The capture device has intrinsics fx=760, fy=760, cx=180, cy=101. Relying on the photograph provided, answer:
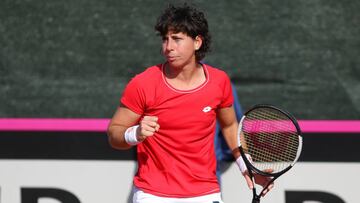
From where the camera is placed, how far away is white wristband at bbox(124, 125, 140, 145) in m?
2.87

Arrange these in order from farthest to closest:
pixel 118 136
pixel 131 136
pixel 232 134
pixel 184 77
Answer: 1. pixel 232 134
2. pixel 184 77
3. pixel 118 136
4. pixel 131 136

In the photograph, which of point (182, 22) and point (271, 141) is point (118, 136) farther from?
point (271, 141)

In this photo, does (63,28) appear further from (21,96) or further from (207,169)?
(207,169)

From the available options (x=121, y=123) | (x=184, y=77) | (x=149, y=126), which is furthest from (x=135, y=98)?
(x=149, y=126)

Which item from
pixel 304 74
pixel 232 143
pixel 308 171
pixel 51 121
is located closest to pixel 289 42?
pixel 304 74

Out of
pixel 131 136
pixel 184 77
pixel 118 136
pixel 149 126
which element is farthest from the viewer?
pixel 184 77

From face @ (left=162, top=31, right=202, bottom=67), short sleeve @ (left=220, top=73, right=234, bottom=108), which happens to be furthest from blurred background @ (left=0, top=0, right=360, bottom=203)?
face @ (left=162, top=31, right=202, bottom=67)

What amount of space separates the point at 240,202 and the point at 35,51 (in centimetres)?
149

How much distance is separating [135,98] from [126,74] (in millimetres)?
1412

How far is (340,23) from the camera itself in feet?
14.0

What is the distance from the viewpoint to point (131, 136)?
2.89 m

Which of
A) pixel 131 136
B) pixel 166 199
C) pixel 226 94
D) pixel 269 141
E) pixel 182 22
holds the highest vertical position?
pixel 182 22

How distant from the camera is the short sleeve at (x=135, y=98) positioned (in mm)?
3037

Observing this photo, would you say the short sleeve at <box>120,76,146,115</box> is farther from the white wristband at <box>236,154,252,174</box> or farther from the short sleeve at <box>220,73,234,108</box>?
the white wristband at <box>236,154,252,174</box>
